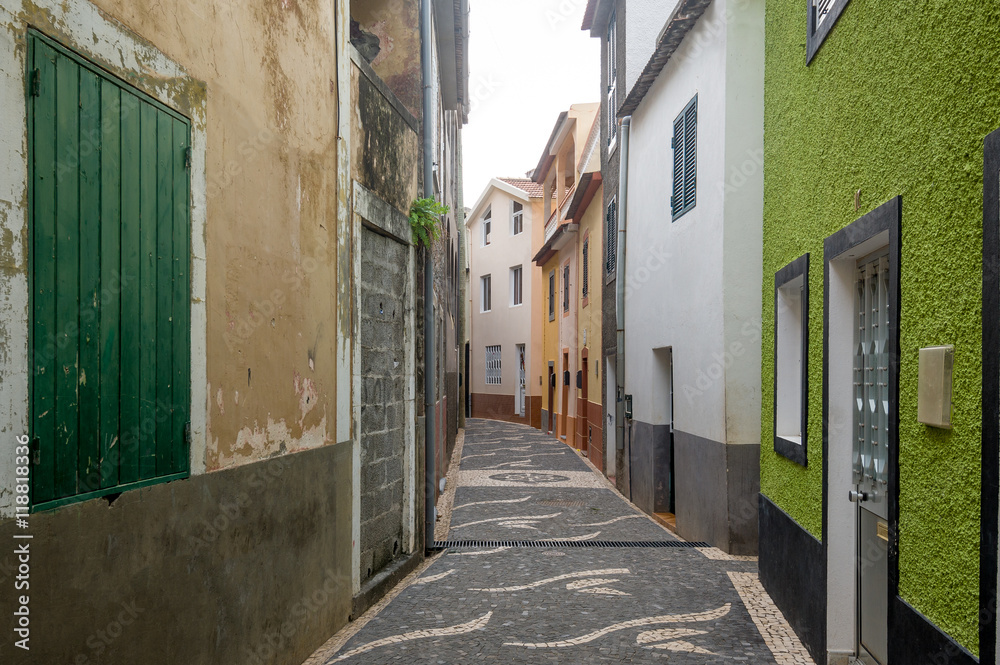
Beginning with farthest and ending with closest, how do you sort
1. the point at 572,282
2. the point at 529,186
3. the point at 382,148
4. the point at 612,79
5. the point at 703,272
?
the point at 529,186, the point at 572,282, the point at 612,79, the point at 703,272, the point at 382,148

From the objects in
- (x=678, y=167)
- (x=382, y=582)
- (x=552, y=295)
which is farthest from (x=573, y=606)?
(x=552, y=295)

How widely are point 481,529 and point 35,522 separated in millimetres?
7350

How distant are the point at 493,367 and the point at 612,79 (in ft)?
59.4

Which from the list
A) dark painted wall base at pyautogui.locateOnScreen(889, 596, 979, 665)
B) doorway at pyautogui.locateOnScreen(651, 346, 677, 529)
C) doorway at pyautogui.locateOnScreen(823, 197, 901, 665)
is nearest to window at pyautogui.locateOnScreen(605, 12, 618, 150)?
doorway at pyautogui.locateOnScreen(651, 346, 677, 529)

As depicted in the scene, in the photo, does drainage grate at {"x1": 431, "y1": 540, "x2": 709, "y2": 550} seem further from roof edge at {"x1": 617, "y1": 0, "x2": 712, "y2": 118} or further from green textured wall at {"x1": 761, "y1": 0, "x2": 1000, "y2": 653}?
roof edge at {"x1": 617, "y1": 0, "x2": 712, "y2": 118}

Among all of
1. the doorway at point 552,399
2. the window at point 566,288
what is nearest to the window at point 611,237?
the window at point 566,288

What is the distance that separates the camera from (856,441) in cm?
515

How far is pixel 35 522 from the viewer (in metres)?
2.82

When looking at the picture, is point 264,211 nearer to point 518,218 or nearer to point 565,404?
point 565,404

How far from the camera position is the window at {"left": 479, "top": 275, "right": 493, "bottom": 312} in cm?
3275

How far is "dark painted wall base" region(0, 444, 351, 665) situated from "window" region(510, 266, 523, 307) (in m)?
24.1

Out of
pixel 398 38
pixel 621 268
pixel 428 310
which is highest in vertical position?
pixel 398 38

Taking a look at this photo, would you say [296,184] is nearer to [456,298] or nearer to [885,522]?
[885,522]

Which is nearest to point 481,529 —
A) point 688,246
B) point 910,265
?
point 688,246
